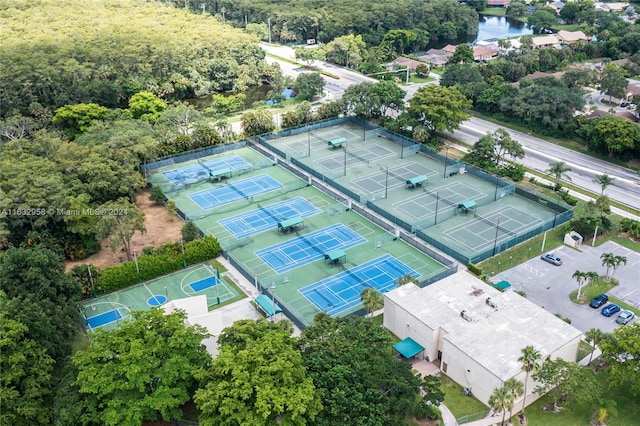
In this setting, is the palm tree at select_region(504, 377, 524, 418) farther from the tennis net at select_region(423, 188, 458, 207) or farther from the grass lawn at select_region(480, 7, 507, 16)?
the grass lawn at select_region(480, 7, 507, 16)

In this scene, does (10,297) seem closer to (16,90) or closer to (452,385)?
(452,385)

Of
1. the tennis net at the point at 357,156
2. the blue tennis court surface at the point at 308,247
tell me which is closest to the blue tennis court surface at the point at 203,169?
the tennis net at the point at 357,156

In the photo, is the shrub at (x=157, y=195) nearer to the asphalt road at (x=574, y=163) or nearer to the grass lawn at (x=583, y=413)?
the asphalt road at (x=574, y=163)

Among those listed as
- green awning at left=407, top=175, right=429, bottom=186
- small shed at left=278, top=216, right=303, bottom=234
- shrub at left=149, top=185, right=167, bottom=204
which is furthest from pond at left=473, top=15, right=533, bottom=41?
shrub at left=149, top=185, right=167, bottom=204

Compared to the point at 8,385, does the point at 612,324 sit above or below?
below

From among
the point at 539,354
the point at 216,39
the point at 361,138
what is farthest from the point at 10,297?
the point at 216,39

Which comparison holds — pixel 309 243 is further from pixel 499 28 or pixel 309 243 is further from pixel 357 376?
pixel 499 28

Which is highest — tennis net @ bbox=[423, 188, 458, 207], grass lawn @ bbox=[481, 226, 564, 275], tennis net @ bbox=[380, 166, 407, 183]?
A: tennis net @ bbox=[380, 166, 407, 183]

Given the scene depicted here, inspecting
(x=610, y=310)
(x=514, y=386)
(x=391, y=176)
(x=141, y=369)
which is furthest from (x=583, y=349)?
(x=391, y=176)
